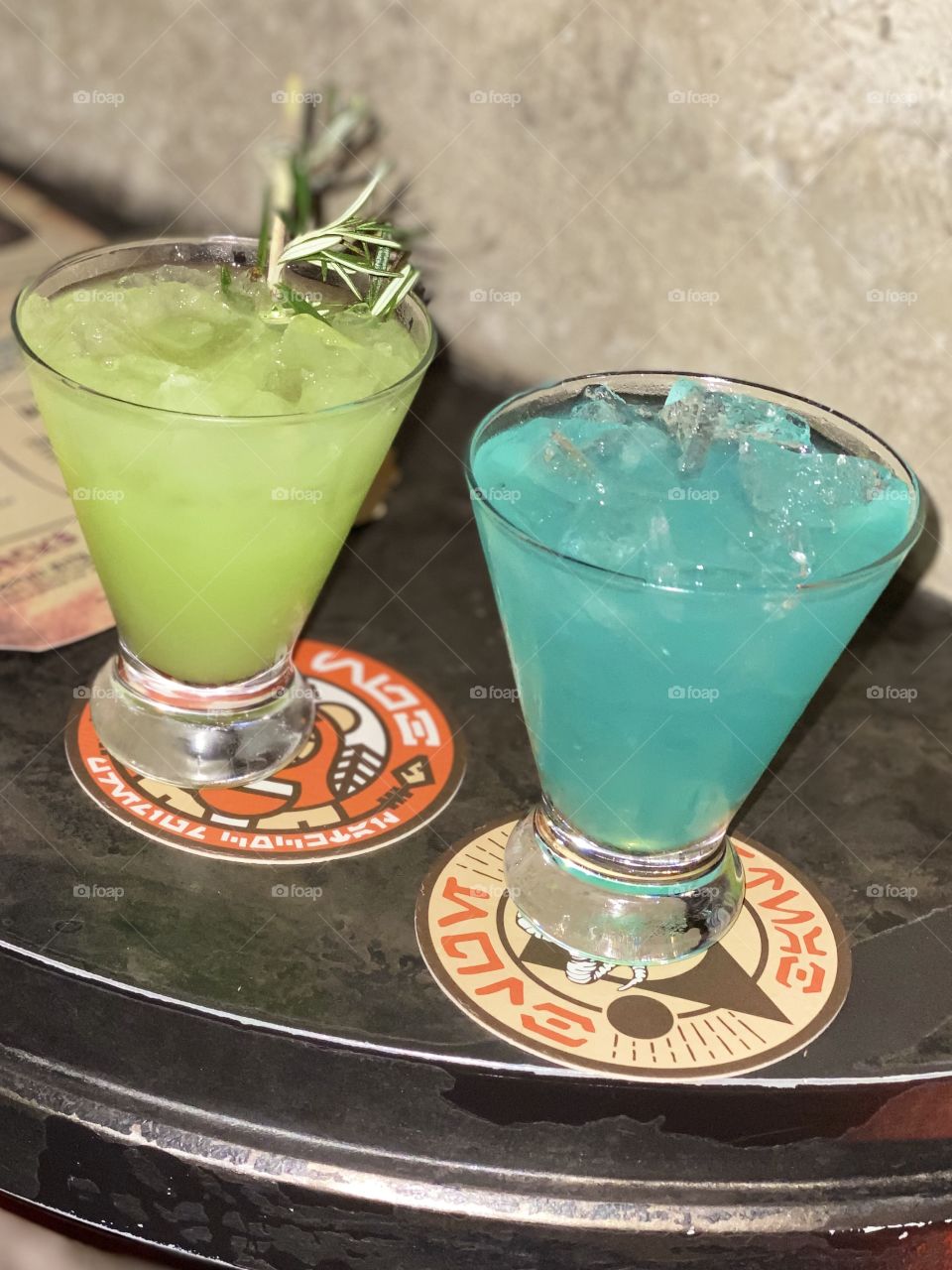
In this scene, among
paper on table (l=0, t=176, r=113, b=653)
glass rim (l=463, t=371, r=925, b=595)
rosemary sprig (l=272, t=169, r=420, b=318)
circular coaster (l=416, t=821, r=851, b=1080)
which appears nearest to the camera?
glass rim (l=463, t=371, r=925, b=595)

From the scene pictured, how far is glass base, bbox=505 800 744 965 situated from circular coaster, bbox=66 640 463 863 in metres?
0.13

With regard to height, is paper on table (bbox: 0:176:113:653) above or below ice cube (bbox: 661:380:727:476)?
below

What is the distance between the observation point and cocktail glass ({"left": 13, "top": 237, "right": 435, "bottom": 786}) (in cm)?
107

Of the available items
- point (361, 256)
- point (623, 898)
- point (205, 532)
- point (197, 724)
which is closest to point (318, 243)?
point (361, 256)

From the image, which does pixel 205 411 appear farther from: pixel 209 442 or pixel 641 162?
pixel 641 162

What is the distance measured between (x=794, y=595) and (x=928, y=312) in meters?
0.63

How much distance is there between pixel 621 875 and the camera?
43.2 inches

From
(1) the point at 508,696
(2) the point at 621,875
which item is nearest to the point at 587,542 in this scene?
(2) the point at 621,875

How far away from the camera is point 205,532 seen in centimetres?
113

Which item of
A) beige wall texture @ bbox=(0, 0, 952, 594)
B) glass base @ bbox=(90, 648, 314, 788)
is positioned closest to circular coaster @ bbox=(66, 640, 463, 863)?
glass base @ bbox=(90, 648, 314, 788)

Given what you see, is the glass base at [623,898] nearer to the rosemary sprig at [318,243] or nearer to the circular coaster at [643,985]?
the circular coaster at [643,985]

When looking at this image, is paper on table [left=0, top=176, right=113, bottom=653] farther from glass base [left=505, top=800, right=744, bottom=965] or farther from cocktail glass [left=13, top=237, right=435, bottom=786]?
glass base [left=505, top=800, right=744, bottom=965]

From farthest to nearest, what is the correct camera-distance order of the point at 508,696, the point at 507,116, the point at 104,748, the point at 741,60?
the point at 507,116
the point at 741,60
the point at 508,696
the point at 104,748

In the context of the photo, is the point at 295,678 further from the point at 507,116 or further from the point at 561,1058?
the point at 507,116
